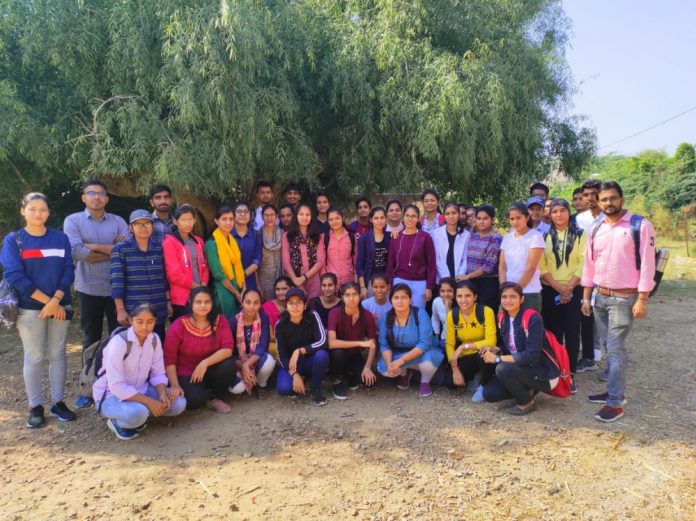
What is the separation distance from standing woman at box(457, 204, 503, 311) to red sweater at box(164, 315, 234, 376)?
8.06 ft

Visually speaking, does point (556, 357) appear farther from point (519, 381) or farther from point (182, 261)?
point (182, 261)

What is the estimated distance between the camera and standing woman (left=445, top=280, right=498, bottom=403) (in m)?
4.24

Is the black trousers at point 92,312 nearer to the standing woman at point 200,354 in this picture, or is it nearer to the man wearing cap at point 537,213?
the standing woman at point 200,354

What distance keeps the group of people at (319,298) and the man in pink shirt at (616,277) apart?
0.01 metres

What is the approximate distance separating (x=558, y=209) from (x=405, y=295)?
1.70 metres

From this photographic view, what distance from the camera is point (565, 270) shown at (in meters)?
4.64

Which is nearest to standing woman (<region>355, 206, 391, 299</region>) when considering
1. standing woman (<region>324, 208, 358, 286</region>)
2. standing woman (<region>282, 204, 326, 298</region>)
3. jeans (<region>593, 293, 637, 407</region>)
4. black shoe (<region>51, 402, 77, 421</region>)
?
standing woman (<region>324, 208, 358, 286</region>)

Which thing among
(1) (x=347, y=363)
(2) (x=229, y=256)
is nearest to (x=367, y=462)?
(1) (x=347, y=363)

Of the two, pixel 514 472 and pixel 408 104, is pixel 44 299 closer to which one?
pixel 514 472

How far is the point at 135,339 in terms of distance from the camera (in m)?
3.55

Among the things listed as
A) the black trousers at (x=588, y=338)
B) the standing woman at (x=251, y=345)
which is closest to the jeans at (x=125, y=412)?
the standing woman at (x=251, y=345)

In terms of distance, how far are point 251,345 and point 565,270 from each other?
3067 millimetres

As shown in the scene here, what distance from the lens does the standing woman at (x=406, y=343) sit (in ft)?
14.2

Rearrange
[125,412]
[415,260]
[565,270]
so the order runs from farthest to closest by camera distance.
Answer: [415,260], [565,270], [125,412]
